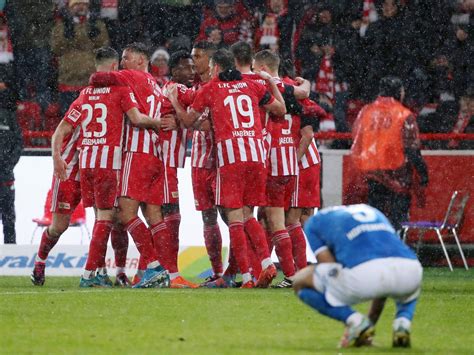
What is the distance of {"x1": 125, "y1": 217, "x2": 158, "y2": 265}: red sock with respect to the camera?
40.8 ft

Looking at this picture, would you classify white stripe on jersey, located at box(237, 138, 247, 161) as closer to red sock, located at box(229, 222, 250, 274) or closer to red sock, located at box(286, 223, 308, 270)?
red sock, located at box(229, 222, 250, 274)

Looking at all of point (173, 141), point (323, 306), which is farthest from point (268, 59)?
point (323, 306)

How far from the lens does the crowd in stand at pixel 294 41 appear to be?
59.9ft

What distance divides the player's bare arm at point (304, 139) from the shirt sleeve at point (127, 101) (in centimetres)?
167

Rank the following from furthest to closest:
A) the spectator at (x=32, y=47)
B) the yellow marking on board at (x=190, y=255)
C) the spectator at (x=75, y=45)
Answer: the spectator at (x=32, y=47) → the spectator at (x=75, y=45) → the yellow marking on board at (x=190, y=255)

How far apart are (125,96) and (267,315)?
334 centimetres

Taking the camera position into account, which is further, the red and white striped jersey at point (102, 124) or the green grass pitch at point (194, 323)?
the red and white striped jersey at point (102, 124)

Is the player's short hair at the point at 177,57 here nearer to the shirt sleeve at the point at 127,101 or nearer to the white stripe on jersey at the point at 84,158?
the shirt sleeve at the point at 127,101

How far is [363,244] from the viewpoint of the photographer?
7543 millimetres

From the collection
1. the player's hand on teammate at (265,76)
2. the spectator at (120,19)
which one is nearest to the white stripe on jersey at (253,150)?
the player's hand on teammate at (265,76)

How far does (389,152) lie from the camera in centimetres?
1456

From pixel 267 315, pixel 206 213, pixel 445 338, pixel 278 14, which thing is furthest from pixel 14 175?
pixel 445 338

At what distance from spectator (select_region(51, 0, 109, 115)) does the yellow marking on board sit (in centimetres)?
371

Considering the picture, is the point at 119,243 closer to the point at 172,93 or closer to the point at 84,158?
the point at 84,158
